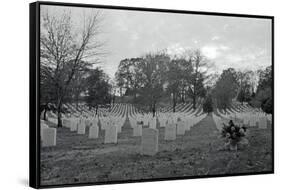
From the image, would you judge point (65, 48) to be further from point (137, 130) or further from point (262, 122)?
point (262, 122)

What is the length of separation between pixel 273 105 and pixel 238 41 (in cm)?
120

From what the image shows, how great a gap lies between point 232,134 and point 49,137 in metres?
3.00

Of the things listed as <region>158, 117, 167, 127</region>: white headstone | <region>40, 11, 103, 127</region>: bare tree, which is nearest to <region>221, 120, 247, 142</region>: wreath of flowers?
<region>158, 117, 167, 127</region>: white headstone

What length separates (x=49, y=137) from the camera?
7.91 m

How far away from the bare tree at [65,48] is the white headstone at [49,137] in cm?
15

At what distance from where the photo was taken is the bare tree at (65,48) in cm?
787

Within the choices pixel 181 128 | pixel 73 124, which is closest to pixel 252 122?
pixel 181 128

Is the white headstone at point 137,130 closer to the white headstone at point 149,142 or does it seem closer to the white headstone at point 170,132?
the white headstone at point 149,142

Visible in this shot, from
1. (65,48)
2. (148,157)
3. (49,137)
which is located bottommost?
(148,157)

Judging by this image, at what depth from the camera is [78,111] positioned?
320 inches

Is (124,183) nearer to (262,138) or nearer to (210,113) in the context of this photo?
(210,113)

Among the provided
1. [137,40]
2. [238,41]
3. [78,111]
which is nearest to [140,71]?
[137,40]

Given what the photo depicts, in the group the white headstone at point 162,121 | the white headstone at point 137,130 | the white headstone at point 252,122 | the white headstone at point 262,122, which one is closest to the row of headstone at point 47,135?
the white headstone at point 137,130

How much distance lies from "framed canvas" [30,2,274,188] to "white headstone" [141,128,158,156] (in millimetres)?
15
